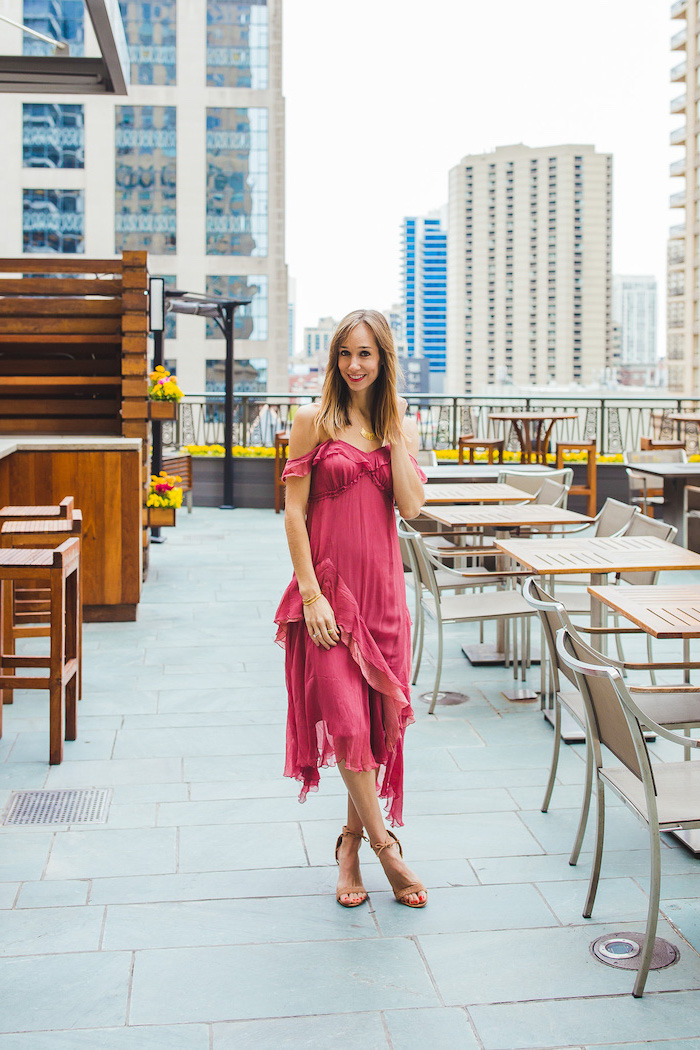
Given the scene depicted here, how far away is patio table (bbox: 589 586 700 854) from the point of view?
3086mm

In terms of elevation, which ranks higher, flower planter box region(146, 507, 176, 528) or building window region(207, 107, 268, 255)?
building window region(207, 107, 268, 255)

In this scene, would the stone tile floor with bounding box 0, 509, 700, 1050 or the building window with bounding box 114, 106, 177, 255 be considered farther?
the building window with bounding box 114, 106, 177, 255

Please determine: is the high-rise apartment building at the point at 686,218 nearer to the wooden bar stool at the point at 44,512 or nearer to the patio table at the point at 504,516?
the patio table at the point at 504,516

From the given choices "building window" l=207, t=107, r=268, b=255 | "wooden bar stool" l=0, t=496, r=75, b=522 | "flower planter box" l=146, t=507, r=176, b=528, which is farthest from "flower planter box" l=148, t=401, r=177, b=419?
"building window" l=207, t=107, r=268, b=255

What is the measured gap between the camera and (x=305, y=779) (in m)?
3.04

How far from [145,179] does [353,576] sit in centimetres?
5934

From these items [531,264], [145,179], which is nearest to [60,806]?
[145,179]

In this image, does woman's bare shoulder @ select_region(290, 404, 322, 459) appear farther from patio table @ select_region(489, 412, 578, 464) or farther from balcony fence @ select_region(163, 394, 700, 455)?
balcony fence @ select_region(163, 394, 700, 455)

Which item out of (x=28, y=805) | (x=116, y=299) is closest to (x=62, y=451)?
(x=116, y=299)

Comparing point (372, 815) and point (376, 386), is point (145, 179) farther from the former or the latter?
point (372, 815)

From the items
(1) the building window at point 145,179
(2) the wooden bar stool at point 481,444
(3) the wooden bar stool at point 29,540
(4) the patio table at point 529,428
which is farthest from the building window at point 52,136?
(3) the wooden bar stool at point 29,540

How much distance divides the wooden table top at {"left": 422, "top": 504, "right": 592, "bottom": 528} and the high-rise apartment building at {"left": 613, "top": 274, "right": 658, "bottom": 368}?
6640 inches

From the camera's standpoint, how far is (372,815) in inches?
115

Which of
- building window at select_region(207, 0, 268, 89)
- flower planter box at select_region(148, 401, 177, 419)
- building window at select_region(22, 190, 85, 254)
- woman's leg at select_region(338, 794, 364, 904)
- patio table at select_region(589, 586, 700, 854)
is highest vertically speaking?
building window at select_region(207, 0, 268, 89)
